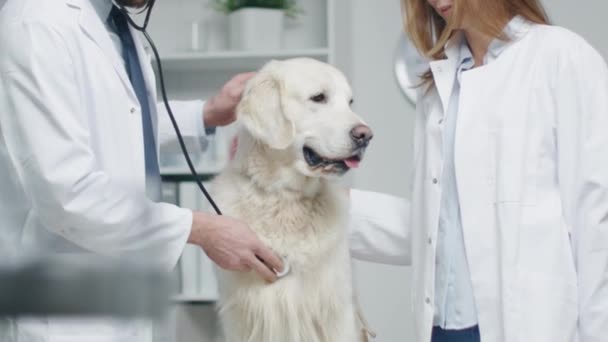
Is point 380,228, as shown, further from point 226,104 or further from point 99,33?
point 99,33

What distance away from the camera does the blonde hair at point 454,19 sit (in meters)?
1.38

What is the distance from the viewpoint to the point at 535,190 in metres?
1.29

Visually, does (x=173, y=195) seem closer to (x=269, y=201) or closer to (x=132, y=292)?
(x=269, y=201)

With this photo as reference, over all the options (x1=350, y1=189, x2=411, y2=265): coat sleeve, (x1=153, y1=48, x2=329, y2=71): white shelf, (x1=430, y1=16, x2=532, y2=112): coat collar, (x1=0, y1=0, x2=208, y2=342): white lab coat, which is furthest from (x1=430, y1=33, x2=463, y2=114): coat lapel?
(x1=153, y1=48, x2=329, y2=71): white shelf

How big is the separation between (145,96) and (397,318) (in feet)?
6.75

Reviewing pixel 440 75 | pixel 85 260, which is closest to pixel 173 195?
pixel 440 75

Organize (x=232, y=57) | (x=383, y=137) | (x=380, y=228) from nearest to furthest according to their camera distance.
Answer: (x=380, y=228) < (x=232, y=57) < (x=383, y=137)

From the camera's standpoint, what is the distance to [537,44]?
4.38 ft

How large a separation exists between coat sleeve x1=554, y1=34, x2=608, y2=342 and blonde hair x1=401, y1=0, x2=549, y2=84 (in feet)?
0.54

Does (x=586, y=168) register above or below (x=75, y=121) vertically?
below

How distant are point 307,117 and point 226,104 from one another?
208 millimetres

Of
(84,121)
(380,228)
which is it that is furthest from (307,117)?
(84,121)

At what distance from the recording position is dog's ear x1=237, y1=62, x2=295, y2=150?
148 cm

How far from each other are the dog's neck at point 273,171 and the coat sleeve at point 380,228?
0.55 ft
